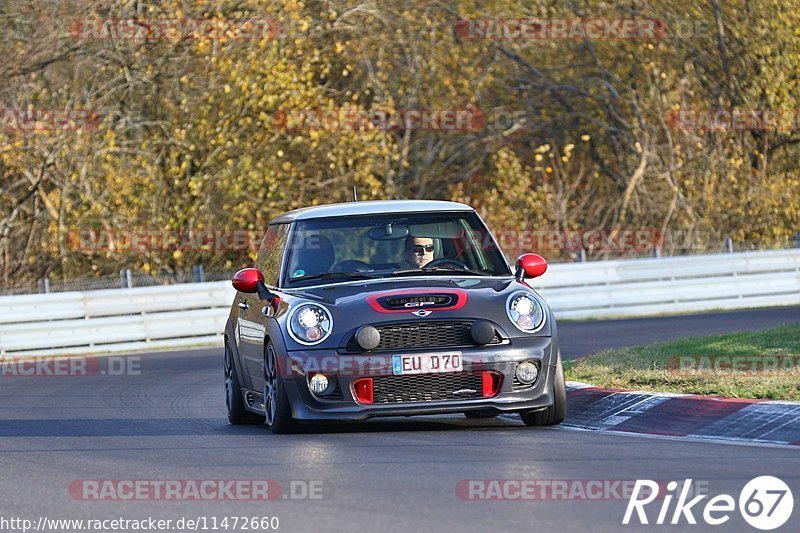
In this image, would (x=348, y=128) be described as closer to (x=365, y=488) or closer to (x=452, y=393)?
(x=452, y=393)

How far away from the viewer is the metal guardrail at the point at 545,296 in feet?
77.3

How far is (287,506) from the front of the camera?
24.7ft

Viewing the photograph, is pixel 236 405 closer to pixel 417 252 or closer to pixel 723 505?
pixel 417 252

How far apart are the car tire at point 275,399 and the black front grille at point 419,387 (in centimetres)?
71

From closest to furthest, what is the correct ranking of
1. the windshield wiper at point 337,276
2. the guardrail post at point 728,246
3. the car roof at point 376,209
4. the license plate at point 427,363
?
the license plate at point 427,363 → the windshield wiper at point 337,276 → the car roof at point 376,209 → the guardrail post at point 728,246

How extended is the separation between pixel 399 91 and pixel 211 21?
5.36 metres

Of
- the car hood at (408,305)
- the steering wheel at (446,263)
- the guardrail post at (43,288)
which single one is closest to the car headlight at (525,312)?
the car hood at (408,305)

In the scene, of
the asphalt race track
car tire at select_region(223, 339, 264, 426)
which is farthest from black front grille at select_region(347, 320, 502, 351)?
car tire at select_region(223, 339, 264, 426)

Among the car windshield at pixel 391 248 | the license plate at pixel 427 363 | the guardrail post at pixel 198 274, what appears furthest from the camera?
the guardrail post at pixel 198 274

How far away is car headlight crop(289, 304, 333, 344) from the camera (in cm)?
1038

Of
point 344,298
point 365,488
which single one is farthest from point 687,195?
point 365,488

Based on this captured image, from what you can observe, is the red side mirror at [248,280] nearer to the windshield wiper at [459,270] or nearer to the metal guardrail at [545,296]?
the windshield wiper at [459,270]

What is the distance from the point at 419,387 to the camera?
1026 centimetres

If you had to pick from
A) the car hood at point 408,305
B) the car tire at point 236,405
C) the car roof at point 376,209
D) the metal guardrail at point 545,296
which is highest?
the car roof at point 376,209
